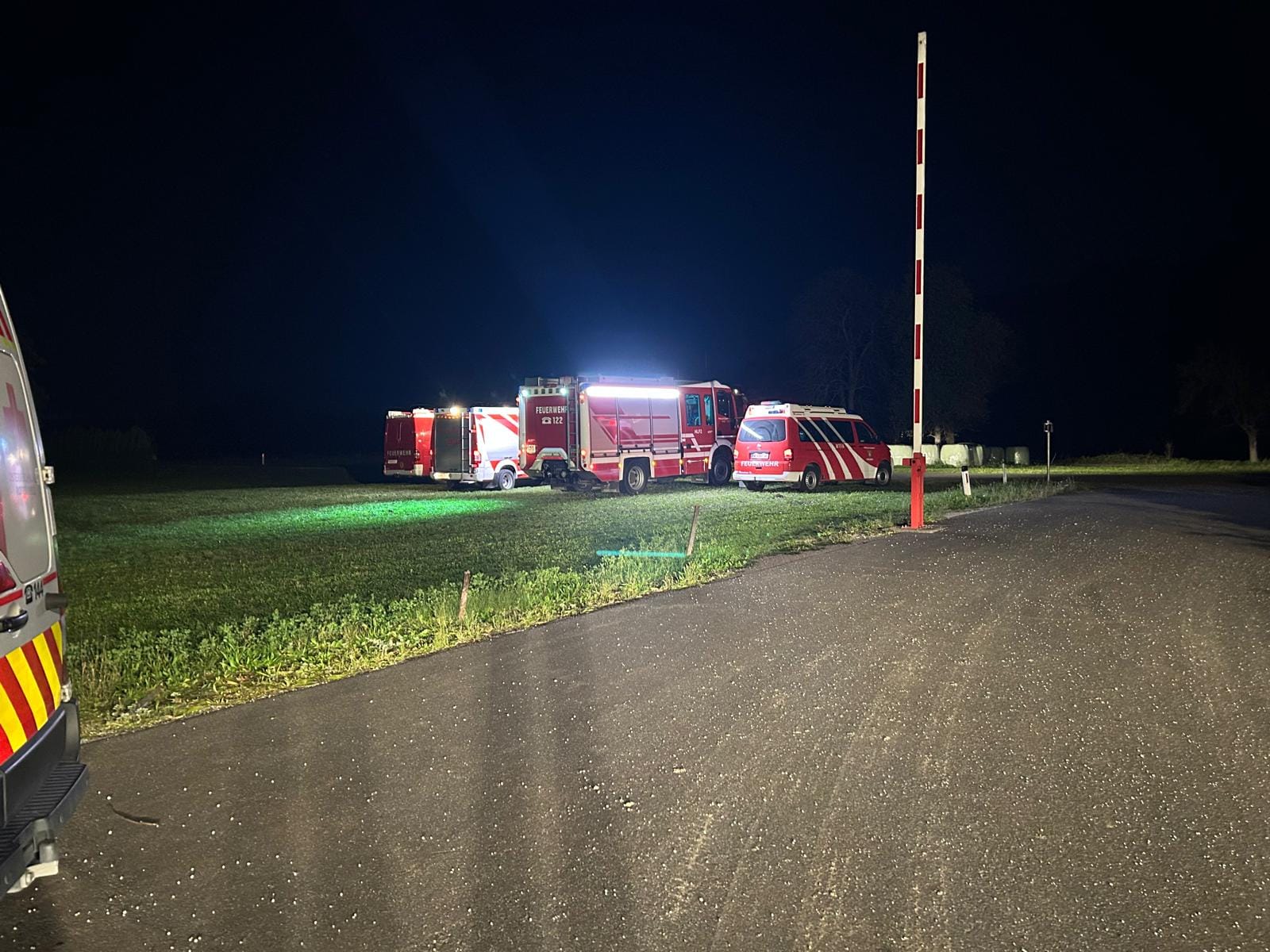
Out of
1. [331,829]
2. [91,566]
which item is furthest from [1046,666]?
[91,566]

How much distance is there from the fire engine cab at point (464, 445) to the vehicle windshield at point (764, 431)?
7.23m

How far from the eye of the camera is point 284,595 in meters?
11.3

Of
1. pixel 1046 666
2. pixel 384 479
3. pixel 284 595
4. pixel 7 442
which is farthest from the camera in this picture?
pixel 384 479

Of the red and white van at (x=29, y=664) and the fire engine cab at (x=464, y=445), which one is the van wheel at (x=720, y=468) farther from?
the red and white van at (x=29, y=664)

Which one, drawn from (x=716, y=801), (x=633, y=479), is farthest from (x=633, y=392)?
(x=716, y=801)

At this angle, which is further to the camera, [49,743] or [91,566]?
[91,566]

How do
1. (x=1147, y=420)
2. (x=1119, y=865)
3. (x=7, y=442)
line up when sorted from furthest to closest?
(x=1147, y=420) → (x=1119, y=865) → (x=7, y=442)

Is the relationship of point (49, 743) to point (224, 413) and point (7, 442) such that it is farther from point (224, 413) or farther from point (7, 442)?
point (224, 413)

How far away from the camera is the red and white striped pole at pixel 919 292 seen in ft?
53.0

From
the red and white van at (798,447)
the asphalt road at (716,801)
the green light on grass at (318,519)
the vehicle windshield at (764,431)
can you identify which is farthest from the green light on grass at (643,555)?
the vehicle windshield at (764,431)

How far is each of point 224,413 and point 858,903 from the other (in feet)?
301

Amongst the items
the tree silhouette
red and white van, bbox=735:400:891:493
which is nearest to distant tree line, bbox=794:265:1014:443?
the tree silhouette

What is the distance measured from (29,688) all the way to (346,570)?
382 inches

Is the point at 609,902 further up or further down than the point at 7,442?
further down
